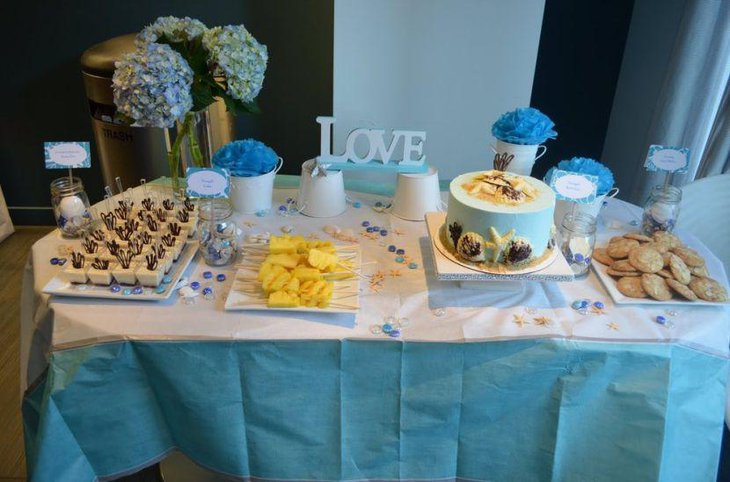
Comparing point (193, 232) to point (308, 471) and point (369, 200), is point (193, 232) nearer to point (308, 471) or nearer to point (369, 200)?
point (369, 200)

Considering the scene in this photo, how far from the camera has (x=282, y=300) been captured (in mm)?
1167

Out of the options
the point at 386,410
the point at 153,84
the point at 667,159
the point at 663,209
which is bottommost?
the point at 386,410

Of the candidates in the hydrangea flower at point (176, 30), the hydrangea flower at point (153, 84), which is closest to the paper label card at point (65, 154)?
the hydrangea flower at point (153, 84)

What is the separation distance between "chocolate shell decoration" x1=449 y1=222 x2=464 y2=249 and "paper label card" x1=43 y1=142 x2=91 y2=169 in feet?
2.90

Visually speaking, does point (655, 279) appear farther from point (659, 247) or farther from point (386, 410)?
point (386, 410)

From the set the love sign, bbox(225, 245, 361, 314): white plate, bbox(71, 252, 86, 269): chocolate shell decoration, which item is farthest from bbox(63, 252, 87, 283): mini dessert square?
the love sign

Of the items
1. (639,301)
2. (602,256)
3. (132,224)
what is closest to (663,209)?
(602,256)

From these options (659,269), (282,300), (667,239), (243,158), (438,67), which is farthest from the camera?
(438,67)

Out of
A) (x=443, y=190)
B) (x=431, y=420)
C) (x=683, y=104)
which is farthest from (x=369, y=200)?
(x=683, y=104)

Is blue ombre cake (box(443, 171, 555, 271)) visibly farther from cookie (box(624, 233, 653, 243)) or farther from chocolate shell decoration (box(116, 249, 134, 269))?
chocolate shell decoration (box(116, 249, 134, 269))

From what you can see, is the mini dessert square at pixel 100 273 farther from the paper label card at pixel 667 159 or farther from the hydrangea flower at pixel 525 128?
the paper label card at pixel 667 159

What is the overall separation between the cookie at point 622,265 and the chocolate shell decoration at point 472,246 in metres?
0.36

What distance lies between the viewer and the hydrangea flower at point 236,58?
130cm

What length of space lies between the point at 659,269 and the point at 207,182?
3.40 ft
